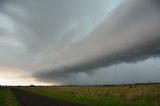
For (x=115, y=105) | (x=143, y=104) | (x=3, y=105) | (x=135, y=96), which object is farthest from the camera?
(x=135, y=96)

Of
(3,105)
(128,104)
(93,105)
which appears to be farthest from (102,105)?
(3,105)

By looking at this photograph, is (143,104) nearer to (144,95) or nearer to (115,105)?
(115,105)

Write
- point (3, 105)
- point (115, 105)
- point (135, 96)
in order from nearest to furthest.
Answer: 1. point (115, 105)
2. point (3, 105)
3. point (135, 96)

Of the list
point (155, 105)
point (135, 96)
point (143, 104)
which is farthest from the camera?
point (135, 96)

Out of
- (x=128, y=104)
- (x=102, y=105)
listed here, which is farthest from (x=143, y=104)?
(x=102, y=105)

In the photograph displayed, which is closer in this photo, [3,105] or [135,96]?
[3,105]

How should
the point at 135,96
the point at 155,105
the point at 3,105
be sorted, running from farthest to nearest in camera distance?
the point at 135,96 < the point at 3,105 < the point at 155,105

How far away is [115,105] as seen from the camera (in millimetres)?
29578

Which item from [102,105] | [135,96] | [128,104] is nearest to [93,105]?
[102,105]

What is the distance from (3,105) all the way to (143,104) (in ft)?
50.0

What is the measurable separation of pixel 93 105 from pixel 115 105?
103 inches

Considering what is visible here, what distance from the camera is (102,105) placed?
30922 millimetres

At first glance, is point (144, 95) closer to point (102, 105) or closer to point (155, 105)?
point (102, 105)

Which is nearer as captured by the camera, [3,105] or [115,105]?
[115,105]
